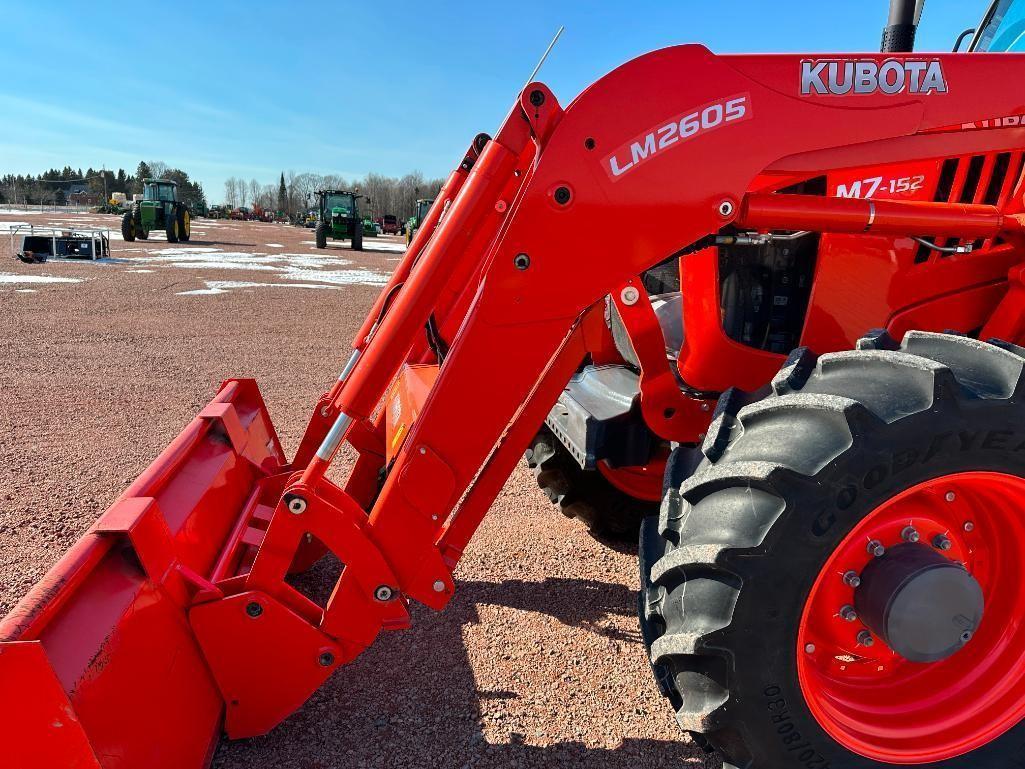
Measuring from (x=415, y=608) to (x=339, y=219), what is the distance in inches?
1130

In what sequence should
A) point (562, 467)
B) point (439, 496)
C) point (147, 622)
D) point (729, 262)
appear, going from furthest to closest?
1. point (562, 467)
2. point (729, 262)
3. point (439, 496)
4. point (147, 622)

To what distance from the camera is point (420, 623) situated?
3.07 meters

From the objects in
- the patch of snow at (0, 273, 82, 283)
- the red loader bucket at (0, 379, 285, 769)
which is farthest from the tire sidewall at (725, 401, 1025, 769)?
the patch of snow at (0, 273, 82, 283)

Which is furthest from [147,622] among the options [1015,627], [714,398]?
[1015,627]

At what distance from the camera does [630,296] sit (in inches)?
102

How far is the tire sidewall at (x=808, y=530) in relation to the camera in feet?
5.74

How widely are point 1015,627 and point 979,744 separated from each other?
0.39 metres

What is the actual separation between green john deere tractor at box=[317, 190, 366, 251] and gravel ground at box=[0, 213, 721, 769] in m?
21.6

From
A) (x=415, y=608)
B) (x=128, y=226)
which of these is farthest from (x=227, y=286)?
(x=128, y=226)

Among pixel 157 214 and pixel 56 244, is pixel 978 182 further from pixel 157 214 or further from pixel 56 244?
pixel 157 214

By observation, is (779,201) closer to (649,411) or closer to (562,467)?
(649,411)

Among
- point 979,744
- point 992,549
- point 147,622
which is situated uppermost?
point 992,549

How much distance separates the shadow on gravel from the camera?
2.32 meters

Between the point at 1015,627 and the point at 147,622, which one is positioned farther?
the point at 1015,627
